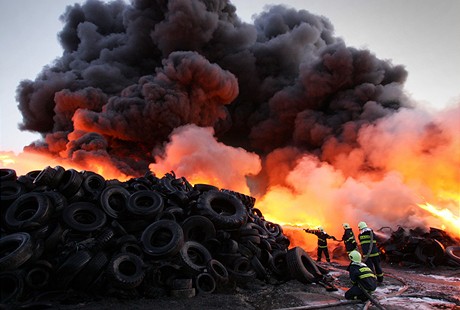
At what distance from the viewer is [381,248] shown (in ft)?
48.6

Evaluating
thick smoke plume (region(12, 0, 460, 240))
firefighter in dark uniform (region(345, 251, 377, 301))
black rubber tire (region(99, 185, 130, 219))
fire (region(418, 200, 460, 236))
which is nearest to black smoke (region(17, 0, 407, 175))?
thick smoke plume (region(12, 0, 460, 240))

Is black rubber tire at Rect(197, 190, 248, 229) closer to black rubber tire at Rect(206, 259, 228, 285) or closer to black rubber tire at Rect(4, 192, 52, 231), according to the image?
black rubber tire at Rect(206, 259, 228, 285)

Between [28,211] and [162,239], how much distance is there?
3356 mm

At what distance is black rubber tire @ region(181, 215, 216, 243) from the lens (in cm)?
894

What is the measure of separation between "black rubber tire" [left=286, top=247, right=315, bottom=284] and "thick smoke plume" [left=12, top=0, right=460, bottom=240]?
9569 mm

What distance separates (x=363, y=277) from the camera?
676 cm

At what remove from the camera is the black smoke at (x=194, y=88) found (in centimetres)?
2619

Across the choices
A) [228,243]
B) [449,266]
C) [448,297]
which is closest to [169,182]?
[228,243]

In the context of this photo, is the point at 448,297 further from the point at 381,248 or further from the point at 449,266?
the point at 381,248

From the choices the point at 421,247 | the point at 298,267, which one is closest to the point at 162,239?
the point at 298,267

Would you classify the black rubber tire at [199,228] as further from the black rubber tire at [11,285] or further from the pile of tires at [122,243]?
the black rubber tire at [11,285]

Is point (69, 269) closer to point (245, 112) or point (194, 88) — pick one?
point (194, 88)

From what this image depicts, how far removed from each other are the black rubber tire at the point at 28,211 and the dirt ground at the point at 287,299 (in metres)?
2.14

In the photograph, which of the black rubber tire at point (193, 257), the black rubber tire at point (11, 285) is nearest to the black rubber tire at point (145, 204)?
the black rubber tire at point (193, 257)
